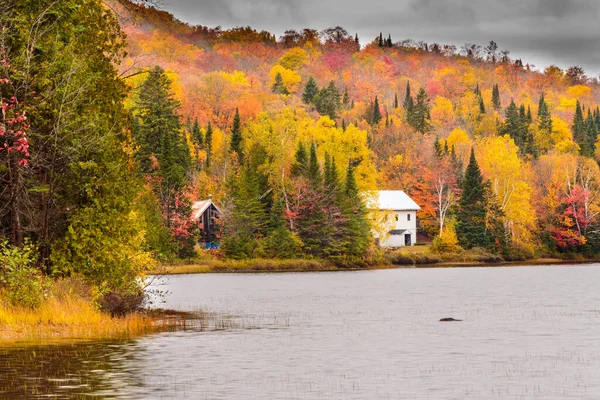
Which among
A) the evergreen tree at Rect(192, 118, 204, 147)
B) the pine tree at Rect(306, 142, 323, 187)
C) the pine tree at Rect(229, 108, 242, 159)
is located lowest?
the pine tree at Rect(306, 142, 323, 187)

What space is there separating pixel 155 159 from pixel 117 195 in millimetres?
66393

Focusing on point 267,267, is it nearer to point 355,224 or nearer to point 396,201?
point 355,224

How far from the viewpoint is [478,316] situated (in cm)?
4466

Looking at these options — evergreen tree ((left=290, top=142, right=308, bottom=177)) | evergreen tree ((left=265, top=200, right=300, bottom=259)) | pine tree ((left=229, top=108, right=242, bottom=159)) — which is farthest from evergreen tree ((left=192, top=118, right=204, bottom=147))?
evergreen tree ((left=265, top=200, right=300, bottom=259))

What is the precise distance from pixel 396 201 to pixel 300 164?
30278mm

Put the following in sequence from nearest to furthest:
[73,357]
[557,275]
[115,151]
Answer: [73,357], [115,151], [557,275]

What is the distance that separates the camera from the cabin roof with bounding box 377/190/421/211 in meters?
129

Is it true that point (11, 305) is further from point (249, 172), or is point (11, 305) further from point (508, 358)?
point (249, 172)

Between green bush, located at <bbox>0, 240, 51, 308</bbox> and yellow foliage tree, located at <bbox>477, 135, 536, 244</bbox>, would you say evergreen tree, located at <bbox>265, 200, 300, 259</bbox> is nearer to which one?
yellow foliage tree, located at <bbox>477, 135, 536, 244</bbox>

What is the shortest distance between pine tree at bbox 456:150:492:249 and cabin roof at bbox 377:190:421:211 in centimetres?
1285

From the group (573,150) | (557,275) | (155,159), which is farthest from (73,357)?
(573,150)

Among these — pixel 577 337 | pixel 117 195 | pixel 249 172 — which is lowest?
pixel 577 337

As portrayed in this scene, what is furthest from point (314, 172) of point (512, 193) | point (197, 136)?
point (197, 136)

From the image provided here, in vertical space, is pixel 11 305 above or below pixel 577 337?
above
